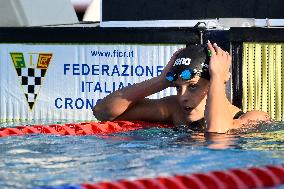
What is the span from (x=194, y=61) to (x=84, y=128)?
0.93 meters

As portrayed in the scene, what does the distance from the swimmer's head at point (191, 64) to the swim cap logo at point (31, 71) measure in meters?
2.24

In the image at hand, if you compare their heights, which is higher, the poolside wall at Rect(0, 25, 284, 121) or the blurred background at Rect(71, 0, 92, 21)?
the blurred background at Rect(71, 0, 92, 21)

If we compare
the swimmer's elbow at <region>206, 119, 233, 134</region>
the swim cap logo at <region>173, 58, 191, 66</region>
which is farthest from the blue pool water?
the swim cap logo at <region>173, 58, 191, 66</region>

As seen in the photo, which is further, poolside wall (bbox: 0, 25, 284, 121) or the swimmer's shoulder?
poolside wall (bbox: 0, 25, 284, 121)

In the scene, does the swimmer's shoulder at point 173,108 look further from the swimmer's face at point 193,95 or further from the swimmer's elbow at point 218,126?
the swimmer's elbow at point 218,126

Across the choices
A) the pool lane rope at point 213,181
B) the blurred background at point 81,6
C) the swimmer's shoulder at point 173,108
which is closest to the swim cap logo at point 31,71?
the swimmer's shoulder at point 173,108

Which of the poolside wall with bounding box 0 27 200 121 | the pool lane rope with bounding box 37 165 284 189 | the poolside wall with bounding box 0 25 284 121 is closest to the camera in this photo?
the pool lane rope with bounding box 37 165 284 189

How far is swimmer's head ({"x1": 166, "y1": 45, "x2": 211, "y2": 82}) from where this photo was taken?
4809 millimetres

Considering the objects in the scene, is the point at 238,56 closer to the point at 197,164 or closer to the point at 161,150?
the point at 161,150

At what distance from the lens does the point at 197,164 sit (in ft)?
12.3

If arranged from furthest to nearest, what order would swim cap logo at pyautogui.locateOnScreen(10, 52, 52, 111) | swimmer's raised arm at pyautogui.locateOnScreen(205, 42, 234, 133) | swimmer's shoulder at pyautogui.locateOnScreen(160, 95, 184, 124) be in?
swim cap logo at pyautogui.locateOnScreen(10, 52, 52, 111)
swimmer's shoulder at pyautogui.locateOnScreen(160, 95, 184, 124)
swimmer's raised arm at pyautogui.locateOnScreen(205, 42, 234, 133)

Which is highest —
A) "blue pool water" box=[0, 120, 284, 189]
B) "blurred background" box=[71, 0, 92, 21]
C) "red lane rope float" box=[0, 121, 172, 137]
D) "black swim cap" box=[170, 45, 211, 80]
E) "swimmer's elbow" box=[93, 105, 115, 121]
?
"blurred background" box=[71, 0, 92, 21]

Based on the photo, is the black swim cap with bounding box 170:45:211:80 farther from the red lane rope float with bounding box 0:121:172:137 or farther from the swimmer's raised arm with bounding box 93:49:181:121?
the red lane rope float with bounding box 0:121:172:137

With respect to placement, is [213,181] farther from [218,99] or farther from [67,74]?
[67,74]
